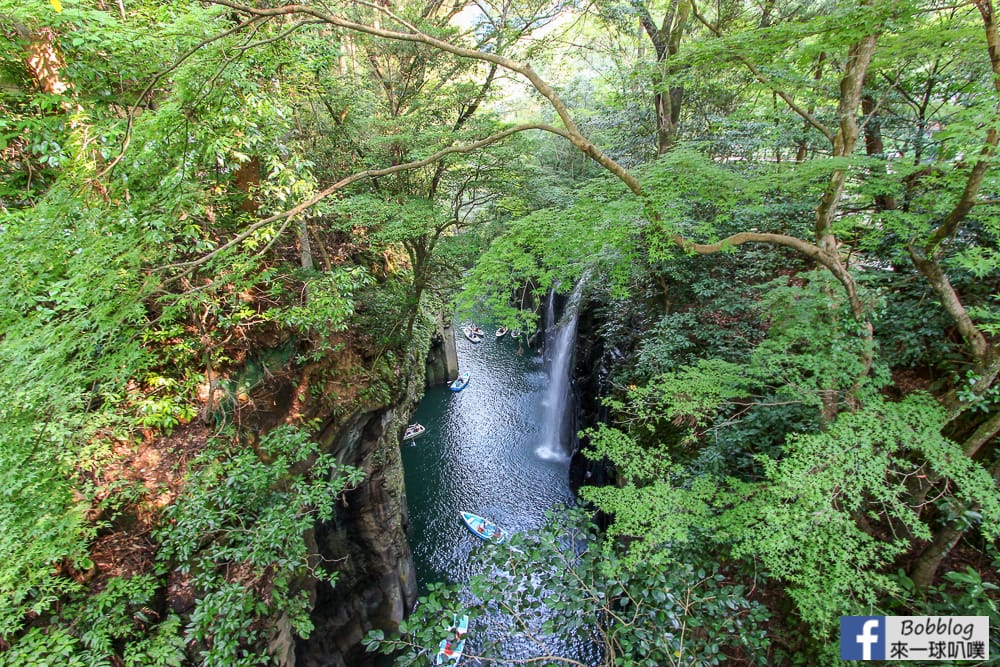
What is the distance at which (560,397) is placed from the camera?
598 inches

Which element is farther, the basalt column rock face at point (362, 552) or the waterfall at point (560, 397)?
the waterfall at point (560, 397)

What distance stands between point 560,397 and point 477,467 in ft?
13.1

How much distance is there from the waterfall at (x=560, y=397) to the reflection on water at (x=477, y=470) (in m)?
0.22

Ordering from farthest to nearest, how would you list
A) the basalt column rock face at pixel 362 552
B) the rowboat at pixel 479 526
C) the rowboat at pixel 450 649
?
the rowboat at pixel 479 526, the basalt column rock face at pixel 362 552, the rowboat at pixel 450 649

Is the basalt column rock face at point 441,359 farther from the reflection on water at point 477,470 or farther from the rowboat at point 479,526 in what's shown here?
the rowboat at point 479,526

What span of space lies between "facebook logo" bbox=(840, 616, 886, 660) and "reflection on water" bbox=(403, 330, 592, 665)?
20.2 ft

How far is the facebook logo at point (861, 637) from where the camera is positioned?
12.3 feet

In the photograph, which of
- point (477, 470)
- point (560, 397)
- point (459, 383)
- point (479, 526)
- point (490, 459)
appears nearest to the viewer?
point (479, 526)

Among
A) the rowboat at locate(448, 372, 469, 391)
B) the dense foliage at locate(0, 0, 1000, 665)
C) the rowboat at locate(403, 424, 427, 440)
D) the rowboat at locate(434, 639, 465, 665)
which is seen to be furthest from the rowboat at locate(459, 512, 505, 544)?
the rowboat at locate(448, 372, 469, 391)

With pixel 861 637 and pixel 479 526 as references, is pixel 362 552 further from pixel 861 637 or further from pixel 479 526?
pixel 861 637

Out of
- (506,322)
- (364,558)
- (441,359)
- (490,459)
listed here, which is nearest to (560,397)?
(490,459)

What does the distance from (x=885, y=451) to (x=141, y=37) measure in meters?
8.51

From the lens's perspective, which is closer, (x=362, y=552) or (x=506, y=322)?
(x=506, y=322)

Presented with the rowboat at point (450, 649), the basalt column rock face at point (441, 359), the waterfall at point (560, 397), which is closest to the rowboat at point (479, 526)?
the waterfall at point (560, 397)
